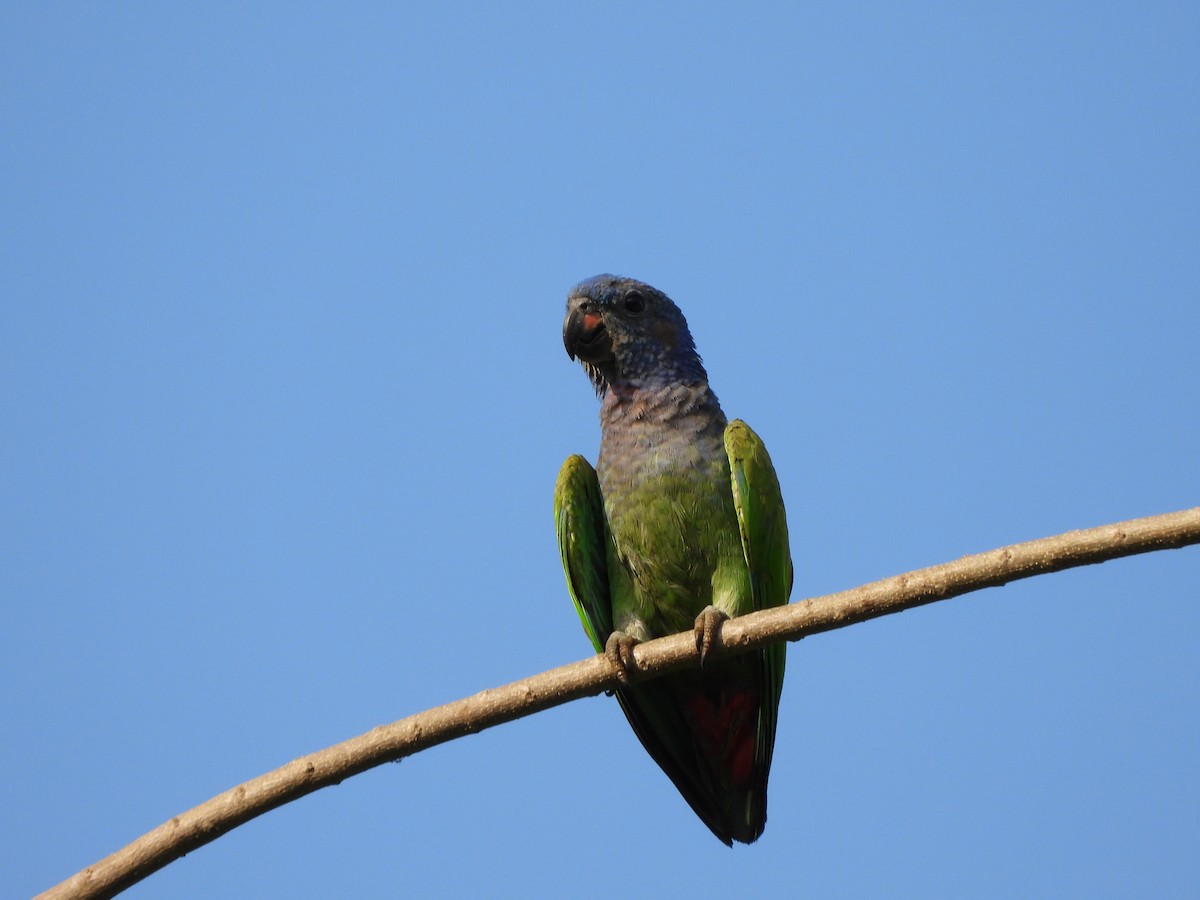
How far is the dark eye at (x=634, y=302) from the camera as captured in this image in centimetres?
700

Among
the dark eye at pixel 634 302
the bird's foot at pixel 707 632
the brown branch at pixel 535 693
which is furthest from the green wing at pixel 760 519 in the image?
the dark eye at pixel 634 302

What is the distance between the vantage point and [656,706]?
240 inches

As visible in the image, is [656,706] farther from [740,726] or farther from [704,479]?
[704,479]

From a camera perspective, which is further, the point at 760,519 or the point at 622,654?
the point at 760,519

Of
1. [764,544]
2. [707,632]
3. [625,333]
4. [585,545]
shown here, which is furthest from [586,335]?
[707,632]

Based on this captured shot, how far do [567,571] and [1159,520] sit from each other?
3.35 meters

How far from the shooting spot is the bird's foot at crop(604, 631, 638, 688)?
16.5ft

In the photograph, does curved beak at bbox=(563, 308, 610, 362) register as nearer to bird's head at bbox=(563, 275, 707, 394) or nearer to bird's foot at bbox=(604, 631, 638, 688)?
bird's head at bbox=(563, 275, 707, 394)

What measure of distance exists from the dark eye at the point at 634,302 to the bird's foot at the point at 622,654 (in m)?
2.42

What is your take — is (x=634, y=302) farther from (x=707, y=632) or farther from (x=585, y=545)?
(x=707, y=632)

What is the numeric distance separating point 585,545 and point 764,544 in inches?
42.7

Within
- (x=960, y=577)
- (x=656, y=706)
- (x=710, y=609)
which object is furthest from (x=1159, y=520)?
(x=656, y=706)

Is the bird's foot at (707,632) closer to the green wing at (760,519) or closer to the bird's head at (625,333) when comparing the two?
the green wing at (760,519)

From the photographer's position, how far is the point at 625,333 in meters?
6.88
